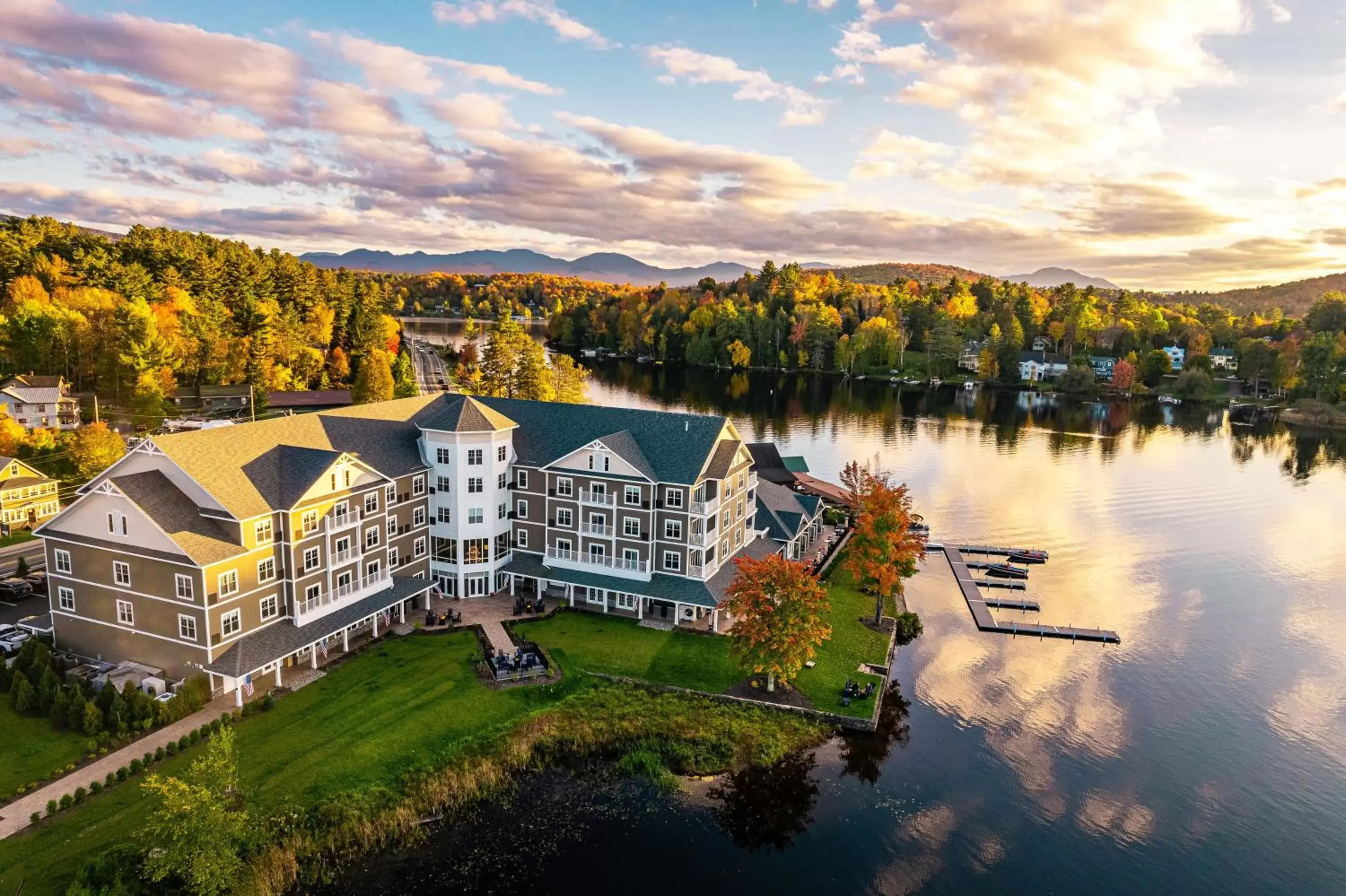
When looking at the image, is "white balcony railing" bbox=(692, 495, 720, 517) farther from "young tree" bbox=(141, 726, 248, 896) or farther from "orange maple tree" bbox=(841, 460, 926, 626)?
"young tree" bbox=(141, 726, 248, 896)

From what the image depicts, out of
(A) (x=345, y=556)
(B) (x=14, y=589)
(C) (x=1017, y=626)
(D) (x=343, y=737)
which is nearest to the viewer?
(D) (x=343, y=737)

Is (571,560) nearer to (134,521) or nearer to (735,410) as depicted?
(134,521)

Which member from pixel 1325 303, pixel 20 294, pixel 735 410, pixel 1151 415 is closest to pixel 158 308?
pixel 20 294

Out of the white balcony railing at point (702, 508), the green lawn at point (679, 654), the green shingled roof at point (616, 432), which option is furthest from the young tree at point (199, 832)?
the white balcony railing at point (702, 508)

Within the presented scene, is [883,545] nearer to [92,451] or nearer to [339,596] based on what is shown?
[339,596]

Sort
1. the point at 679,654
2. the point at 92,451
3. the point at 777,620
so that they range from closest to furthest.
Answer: the point at 777,620
the point at 679,654
the point at 92,451

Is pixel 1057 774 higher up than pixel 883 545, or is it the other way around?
pixel 883 545

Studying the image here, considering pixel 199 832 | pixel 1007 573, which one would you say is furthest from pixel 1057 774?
pixel 199 832

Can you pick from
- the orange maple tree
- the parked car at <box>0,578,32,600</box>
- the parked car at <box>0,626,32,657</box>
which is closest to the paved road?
→ the parked car at <box>0,578,32,600</box>
